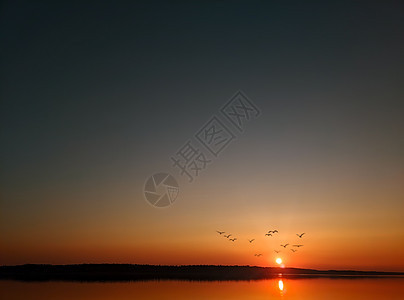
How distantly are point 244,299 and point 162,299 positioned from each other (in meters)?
5.77

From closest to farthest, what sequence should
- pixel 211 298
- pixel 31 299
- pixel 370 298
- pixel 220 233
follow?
pixel 220 233
pixel 31 299
pixel 211 298
pixel 370 298

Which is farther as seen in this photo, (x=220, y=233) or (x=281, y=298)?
(x=281, y=298)

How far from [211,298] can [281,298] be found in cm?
535

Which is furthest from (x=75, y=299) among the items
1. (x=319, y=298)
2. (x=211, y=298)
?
(x=319, y=298)

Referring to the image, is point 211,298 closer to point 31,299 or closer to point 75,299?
point 75,299

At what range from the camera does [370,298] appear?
32.5m

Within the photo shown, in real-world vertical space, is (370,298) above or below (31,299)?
above

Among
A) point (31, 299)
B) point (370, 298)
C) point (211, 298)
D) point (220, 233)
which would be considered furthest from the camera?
point (370, 298)

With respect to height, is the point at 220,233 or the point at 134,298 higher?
the point at 220,233

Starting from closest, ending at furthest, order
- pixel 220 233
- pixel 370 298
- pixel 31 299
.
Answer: pixel 220 233
pixel 31 299
pixel 370 298

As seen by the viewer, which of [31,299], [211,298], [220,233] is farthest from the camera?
[211,298]

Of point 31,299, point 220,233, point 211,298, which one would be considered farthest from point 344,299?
point 31,299

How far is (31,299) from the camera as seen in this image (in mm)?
28000

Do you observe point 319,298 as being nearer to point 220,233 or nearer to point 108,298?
point 220,233
